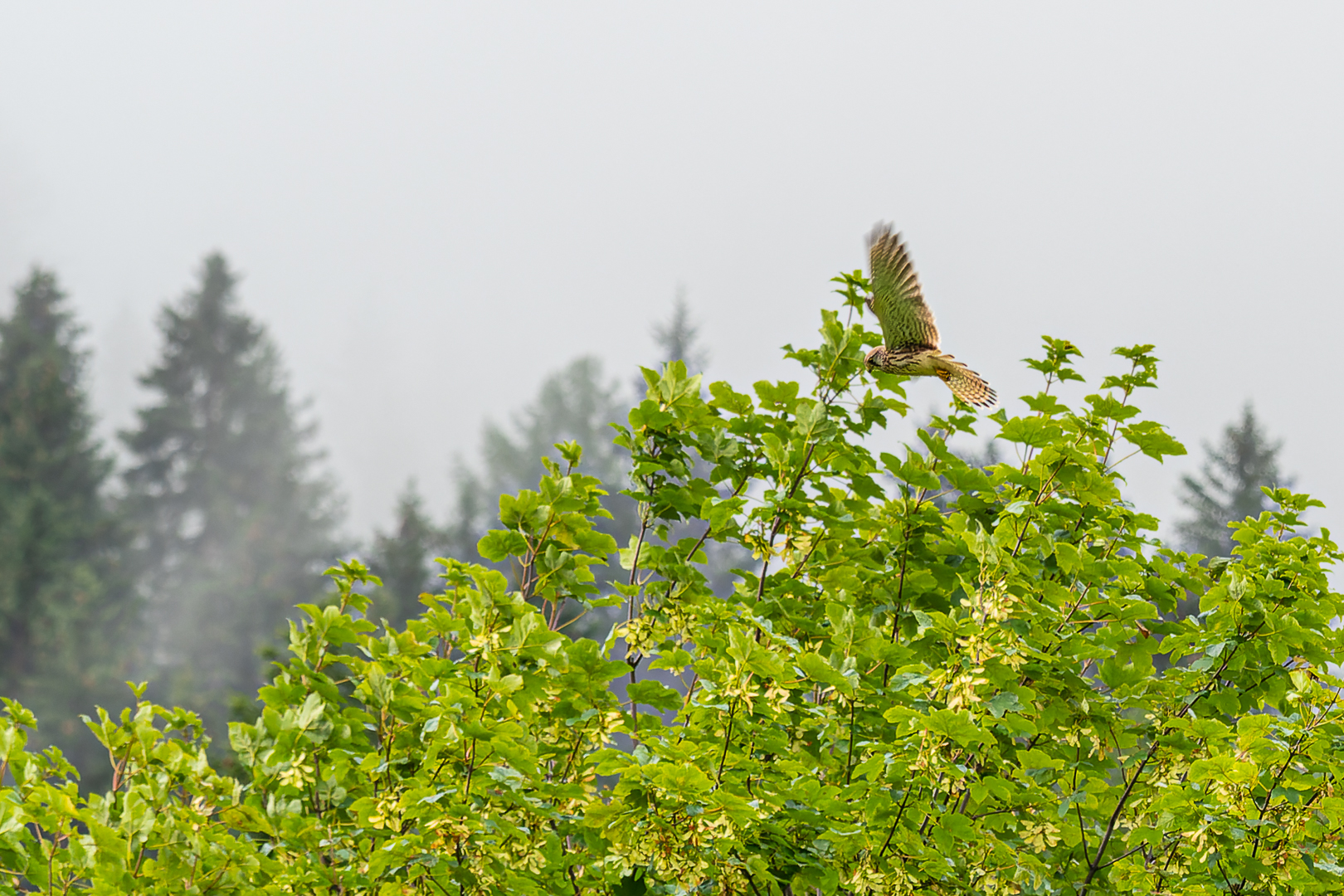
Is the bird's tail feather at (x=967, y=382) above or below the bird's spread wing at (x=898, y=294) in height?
below

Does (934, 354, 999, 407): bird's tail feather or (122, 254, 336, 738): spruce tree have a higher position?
(122, 254, 336, 738): spruce tree

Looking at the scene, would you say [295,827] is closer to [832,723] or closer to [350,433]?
[832,723]

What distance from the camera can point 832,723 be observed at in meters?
3.44

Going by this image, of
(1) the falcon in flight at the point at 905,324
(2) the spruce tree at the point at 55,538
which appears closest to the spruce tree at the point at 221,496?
(2) the spruce tree at the point at 55,538

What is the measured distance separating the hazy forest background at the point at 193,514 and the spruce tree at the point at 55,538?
0.17 ft

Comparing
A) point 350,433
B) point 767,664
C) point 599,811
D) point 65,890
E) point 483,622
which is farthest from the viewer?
point 350,433

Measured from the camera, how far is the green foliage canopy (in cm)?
298

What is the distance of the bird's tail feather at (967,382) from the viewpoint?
3.62 meters

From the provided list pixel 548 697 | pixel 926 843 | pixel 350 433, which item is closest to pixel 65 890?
pixel 548 697

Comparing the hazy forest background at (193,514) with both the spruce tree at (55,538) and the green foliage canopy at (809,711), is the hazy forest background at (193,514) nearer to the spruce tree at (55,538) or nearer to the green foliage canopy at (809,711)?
the spruce tree at (55,538)

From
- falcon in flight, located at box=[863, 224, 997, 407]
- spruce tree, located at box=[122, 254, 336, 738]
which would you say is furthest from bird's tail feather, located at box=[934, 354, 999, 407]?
spruce tree, located at box=[122, 254, 336, 738]

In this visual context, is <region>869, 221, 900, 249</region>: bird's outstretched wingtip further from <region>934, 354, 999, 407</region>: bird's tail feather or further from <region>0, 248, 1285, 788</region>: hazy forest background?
<region>0, 248, 1285, 788</region>: hazy forest background

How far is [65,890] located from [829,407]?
3207mm

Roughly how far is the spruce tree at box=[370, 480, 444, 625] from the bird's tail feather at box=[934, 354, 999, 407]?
77.0 ft
